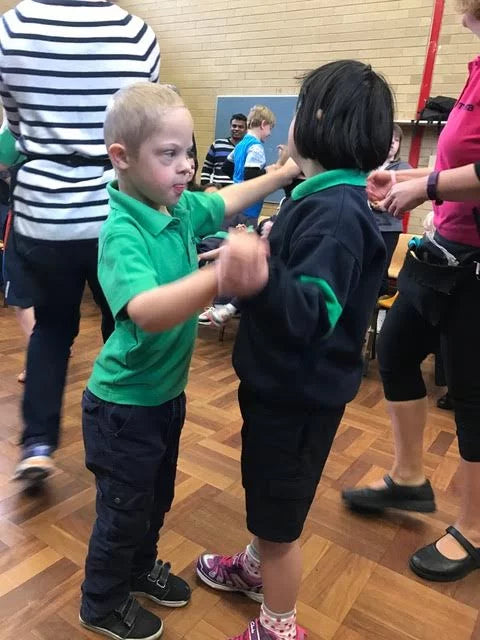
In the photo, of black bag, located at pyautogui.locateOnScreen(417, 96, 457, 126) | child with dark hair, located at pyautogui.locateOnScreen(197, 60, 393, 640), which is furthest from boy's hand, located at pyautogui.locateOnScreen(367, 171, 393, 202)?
black bag, located at pyautogui.locateOnScreen(417, 96, 457, 126)

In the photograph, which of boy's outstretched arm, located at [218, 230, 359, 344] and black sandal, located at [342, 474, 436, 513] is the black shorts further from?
black sandal, located at [342, 474, 436, 513]

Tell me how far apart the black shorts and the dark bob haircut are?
0.42m

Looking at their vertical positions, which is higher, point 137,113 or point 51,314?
point 137,113

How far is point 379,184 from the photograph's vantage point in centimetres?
129

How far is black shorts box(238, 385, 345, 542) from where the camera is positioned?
3.06 feet

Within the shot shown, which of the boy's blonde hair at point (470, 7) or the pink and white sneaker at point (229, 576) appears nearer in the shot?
the boy's blonde hair at point (470, 7)

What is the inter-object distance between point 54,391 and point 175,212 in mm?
864

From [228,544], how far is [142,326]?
95cm

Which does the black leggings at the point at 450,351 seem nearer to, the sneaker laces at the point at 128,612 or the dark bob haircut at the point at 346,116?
the dark bob haircut at the point at 346,116

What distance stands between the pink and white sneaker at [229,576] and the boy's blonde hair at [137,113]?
97 centimetres

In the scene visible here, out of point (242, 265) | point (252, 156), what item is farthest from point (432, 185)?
point (252, 156)

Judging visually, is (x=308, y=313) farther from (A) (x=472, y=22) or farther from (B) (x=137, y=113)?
(A) (x=472, y=22)

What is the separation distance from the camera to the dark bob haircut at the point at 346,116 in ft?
2.70

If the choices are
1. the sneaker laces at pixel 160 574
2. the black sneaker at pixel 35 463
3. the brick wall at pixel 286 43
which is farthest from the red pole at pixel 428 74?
the sneaker laces at pixel 160 574
